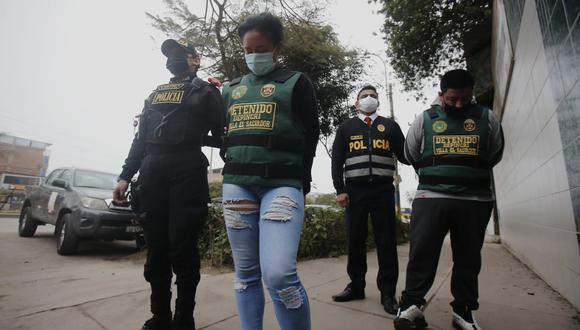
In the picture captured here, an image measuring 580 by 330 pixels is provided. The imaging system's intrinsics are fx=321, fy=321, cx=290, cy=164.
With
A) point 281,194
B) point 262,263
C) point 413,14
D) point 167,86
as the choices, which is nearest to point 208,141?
point 167,86

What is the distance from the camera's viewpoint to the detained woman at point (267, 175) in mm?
1371

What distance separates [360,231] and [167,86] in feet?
6.53

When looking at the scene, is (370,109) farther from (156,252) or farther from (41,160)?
(41,160)

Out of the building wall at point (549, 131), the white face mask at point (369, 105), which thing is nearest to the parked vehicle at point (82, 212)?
the white face mask at point (369, 105)

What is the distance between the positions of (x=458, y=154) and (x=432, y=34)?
31.6 feet

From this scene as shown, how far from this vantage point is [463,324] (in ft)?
7.00

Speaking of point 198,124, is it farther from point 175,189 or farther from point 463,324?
point 463,324

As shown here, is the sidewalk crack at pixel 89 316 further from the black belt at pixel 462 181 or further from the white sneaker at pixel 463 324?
the black belt at pixel 462 181

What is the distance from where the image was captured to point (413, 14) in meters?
9.60

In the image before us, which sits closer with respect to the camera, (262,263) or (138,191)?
(262,263)

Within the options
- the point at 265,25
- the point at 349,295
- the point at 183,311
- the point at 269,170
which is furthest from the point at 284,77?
the point at 349,295

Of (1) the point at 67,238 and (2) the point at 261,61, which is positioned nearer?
(2) the point at 261,61

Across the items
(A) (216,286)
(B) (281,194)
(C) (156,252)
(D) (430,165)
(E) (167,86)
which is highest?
(E) (167,86)

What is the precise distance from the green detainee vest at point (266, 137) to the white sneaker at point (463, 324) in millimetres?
1560
